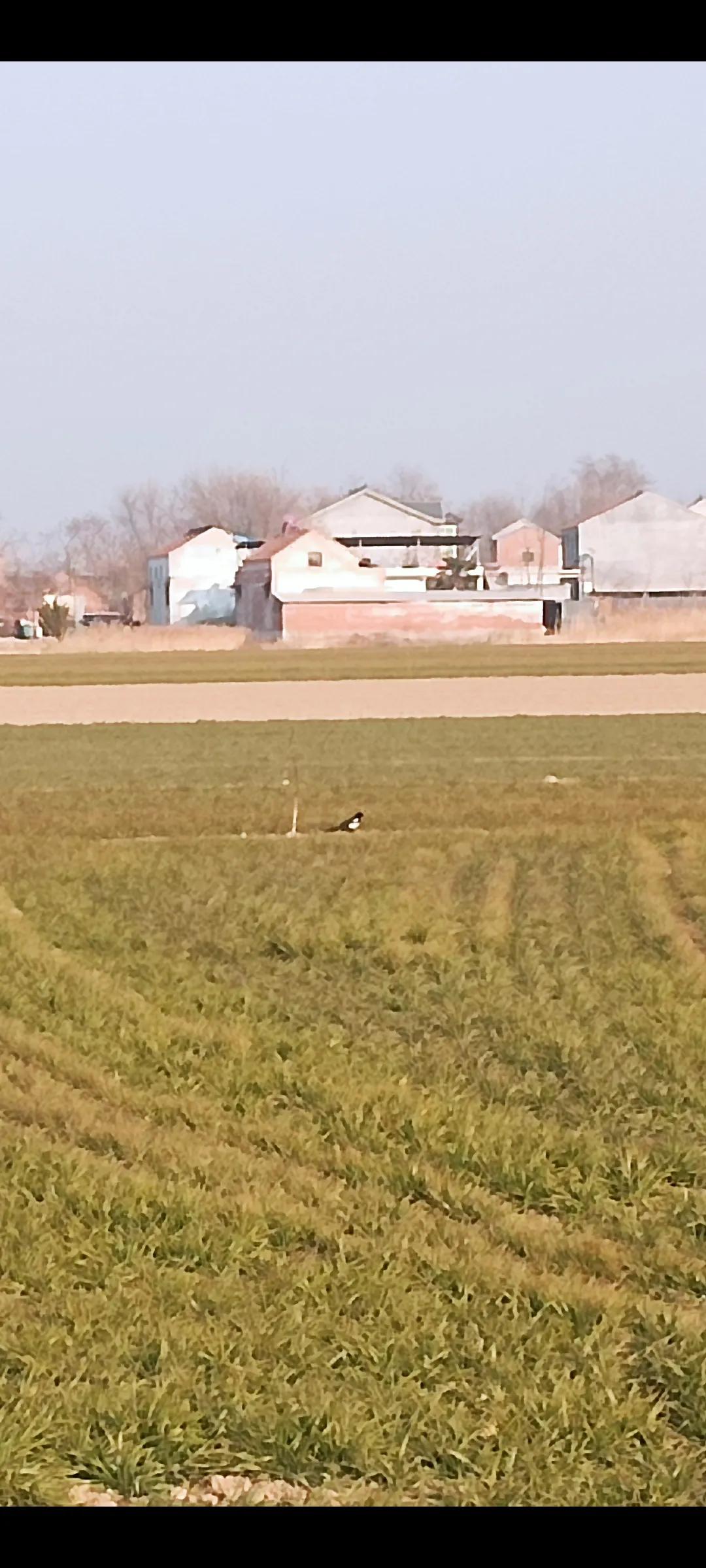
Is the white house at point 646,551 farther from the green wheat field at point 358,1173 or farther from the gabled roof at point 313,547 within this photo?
the green wheat field at point 358,1173

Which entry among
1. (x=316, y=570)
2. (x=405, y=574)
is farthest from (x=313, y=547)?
(x=405, y=574)

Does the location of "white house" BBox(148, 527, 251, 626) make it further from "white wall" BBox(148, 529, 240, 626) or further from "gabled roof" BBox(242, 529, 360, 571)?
"gabled roof" BBox(242, 529, 360, 571)

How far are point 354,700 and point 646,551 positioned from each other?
230 ft

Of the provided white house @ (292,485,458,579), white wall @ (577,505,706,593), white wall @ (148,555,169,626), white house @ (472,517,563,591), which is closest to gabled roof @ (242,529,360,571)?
white wall @ (577,505,706,593)

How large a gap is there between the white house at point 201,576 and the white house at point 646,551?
21909mm

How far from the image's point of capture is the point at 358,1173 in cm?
636

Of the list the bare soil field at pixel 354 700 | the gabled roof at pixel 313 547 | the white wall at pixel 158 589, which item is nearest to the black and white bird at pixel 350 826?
the bare soil field at pixel 354 700

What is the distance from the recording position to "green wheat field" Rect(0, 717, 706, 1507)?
167 inches

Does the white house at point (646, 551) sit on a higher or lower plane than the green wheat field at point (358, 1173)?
higher

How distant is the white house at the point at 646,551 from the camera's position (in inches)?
4183

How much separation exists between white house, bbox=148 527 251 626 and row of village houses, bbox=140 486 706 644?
8 centimetres

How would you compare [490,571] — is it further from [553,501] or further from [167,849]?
[167,849]
